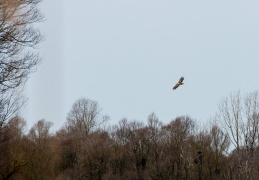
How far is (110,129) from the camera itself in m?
78.7

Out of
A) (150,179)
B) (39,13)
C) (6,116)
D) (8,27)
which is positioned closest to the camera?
(8,27)

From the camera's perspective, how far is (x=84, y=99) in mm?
90438

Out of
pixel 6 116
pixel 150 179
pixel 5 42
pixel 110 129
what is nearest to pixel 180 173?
pixel 150 179

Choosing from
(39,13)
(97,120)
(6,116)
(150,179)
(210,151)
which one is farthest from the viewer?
(97,120)

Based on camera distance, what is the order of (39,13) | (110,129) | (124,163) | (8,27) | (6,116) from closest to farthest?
(8,27) < (39,13) < (6,116) < (124,163) < (110,129)

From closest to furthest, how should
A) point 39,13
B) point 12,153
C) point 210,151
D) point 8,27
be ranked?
point 8,27 < point 39,13 < point 12,153 < point 210,151

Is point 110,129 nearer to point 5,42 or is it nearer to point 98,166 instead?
point 98,166

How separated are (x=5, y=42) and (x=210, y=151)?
1914 inches

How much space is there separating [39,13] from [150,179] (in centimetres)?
3951

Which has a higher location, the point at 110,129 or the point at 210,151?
the point at 110,129

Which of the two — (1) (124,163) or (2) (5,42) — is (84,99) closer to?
(1) (124,163)

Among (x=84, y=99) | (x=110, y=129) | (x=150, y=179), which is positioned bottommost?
(x=150, y=179)

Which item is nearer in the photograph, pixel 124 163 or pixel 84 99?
pixel 124 163

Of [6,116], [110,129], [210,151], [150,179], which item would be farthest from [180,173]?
[6,116]
